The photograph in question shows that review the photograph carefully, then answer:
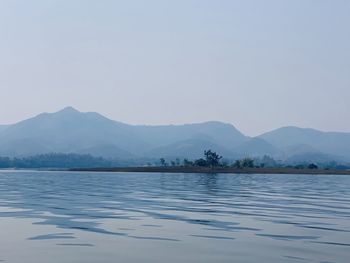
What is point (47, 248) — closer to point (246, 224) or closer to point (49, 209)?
point (246, 224)

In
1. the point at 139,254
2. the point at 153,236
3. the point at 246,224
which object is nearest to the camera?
the point at 139,254

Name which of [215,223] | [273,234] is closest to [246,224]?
[215,223]

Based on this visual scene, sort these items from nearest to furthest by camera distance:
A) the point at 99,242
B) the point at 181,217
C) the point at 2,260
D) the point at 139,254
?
1. the point at 2,260
2. the point at 139,254
3. the point at 99,242
4. the point at 181,217

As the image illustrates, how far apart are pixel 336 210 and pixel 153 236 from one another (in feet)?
90.1

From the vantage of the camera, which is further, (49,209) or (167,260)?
(49,209)

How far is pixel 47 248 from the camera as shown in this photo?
100 feet

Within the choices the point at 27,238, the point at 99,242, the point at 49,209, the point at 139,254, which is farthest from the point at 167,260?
the point at 49,209

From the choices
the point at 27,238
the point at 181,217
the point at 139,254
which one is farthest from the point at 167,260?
the point at 181,217

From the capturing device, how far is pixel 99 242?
3291 centimetres

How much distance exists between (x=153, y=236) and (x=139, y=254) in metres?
6.41

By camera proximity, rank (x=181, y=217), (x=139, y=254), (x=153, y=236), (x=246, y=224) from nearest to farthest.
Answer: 1. (x=139, y=254)
2. (x=153, y=236)
3. (x=246, y=224)
4. (x=181, y=217)

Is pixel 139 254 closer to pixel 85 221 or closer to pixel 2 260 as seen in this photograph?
pixel 2 260

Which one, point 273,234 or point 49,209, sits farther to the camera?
point 49,209

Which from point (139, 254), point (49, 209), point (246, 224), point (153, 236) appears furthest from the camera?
point (49, 209)
